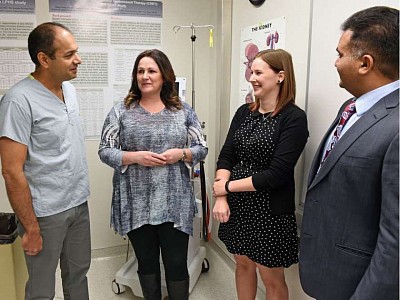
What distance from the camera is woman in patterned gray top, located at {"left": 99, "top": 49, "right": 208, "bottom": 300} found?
1736 millimetres

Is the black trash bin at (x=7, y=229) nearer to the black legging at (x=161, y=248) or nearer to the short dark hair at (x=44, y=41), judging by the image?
the black legging at (x=161, y=248)

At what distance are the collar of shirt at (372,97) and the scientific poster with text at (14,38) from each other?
2.29 m

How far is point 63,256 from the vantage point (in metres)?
1.78

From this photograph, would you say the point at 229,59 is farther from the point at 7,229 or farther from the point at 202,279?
the point at 7,229

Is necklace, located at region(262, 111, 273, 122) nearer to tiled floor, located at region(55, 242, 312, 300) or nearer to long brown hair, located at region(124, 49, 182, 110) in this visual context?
long brown hair, located at region(124, 49, 182, 110)

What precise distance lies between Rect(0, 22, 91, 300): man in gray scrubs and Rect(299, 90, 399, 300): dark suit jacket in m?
1.05

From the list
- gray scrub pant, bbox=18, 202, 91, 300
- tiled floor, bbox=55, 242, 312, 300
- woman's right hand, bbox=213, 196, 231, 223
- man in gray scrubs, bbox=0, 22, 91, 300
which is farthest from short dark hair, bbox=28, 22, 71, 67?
tiled floor, bbox=55, 242, 312, 300

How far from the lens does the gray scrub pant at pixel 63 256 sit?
5.13 ft

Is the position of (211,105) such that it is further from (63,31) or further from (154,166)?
(63,31)

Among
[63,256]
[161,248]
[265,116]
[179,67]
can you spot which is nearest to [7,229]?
[63,256]

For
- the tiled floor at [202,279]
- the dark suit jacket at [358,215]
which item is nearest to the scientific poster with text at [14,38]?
the tiled floor at [202,279]

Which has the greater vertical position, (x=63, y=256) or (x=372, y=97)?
(x=372, y=97)

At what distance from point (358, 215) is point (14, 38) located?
2498 mm

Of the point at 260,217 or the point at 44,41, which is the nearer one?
the point at 44,41
